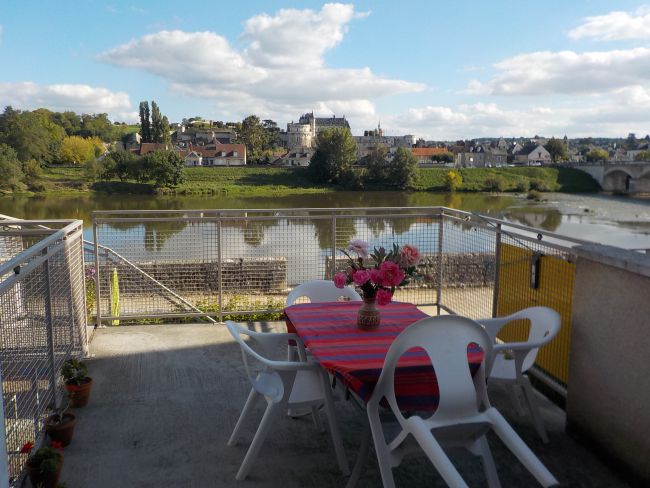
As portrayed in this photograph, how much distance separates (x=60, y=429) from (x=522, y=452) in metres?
2.42

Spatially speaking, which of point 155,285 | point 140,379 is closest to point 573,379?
point 140,379

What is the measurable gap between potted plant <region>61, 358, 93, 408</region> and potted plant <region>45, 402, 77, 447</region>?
1.26 ft

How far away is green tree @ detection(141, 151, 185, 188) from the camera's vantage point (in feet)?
172

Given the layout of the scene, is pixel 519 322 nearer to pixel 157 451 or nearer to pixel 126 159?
pixel 157 451

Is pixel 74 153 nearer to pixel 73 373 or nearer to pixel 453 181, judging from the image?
pixel 453 181

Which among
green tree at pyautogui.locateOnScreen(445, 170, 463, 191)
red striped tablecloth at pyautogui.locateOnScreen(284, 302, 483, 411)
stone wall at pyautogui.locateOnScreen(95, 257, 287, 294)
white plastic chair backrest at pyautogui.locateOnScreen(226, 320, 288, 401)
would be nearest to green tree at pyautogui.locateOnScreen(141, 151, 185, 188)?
green tree at pyautogui.locateOnScreen(445, 170, 463, 191)

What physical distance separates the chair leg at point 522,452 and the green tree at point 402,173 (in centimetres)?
5873

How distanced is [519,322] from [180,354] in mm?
2768

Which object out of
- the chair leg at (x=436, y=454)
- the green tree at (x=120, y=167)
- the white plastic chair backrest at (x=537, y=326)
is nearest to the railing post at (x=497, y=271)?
the white plastic chair backrest at (x=537, y=326)

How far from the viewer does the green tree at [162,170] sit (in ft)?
172

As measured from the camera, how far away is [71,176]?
5872 cm

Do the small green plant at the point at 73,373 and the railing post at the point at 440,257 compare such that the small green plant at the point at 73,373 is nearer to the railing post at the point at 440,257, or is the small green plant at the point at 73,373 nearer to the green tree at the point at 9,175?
the railing post at the point at 440,257

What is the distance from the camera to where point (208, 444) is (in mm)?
3303

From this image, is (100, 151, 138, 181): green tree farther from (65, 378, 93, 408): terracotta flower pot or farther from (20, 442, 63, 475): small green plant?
(20, 442, 63, 475): small green plant
